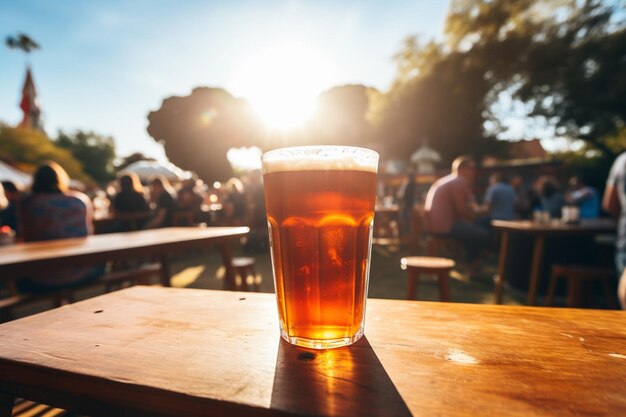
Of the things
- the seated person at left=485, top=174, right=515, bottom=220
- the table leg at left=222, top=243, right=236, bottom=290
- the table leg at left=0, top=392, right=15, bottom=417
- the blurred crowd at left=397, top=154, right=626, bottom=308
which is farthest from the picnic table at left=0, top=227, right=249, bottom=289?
the seated person at left=485, top=174, right=515, bottom=220

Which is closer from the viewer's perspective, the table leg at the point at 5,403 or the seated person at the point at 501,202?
the table leg at the point at 5,403

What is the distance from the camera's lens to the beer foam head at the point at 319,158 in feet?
1.81

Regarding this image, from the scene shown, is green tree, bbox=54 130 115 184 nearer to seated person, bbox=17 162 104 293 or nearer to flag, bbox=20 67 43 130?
flag, bbox=20 67 43 130

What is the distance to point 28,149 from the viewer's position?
94.7 ft

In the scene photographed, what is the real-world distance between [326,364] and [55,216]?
3.14 m

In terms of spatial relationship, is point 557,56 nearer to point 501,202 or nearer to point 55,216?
point 501,202

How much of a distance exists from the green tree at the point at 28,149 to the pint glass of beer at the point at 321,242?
113 ft

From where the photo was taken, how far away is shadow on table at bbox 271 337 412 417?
1.19ft

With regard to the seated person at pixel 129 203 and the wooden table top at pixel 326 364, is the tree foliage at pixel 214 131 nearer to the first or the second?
the seated person at pixel 129 203

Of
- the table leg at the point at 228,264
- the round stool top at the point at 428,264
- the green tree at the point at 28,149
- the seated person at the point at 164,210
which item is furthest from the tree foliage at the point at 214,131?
the green tree at the point at 28,149

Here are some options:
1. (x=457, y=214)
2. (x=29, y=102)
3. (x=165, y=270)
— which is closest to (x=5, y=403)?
(x=165, y=270)

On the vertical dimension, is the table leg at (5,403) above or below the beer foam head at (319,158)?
below

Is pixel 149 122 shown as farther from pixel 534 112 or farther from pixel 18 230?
pixel 534 112

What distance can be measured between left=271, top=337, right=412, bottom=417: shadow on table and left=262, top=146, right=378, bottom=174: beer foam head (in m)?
0.28
